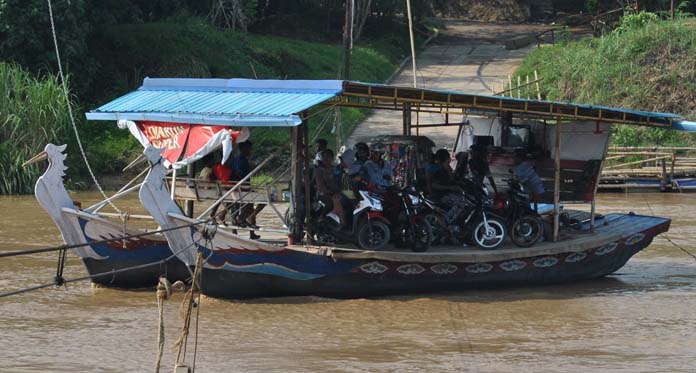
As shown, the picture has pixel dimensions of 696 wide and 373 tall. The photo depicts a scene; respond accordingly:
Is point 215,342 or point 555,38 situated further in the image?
point 555,38

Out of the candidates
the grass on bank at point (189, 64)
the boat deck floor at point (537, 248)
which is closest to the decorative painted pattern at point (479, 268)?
the boat deck floor at point (537, 248)

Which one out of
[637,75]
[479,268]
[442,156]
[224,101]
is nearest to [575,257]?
[479,268]

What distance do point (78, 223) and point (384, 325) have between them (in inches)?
134

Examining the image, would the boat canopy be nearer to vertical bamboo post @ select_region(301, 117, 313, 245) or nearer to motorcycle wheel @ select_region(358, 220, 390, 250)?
vertical bamboo post @ select_region(301, 117, 313, 245)

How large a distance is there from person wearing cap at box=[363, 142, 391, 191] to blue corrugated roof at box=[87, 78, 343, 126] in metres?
1.12

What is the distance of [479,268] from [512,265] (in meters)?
0.46

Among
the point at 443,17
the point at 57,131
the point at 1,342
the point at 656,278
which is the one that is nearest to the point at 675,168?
the point at 656,278

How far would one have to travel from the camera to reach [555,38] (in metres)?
35.8

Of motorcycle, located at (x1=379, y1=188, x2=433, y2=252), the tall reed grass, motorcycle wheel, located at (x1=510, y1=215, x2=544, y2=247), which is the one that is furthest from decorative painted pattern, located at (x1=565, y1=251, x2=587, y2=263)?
the tall reed grass

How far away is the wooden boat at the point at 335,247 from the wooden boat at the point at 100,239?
0.68 m

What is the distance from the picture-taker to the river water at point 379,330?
31.7 feet

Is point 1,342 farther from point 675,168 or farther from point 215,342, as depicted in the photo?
point 675,168

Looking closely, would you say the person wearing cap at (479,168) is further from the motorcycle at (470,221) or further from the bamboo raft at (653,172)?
the bamboo raft at (653,172)

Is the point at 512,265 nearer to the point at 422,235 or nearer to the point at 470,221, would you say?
the point at 470,221
